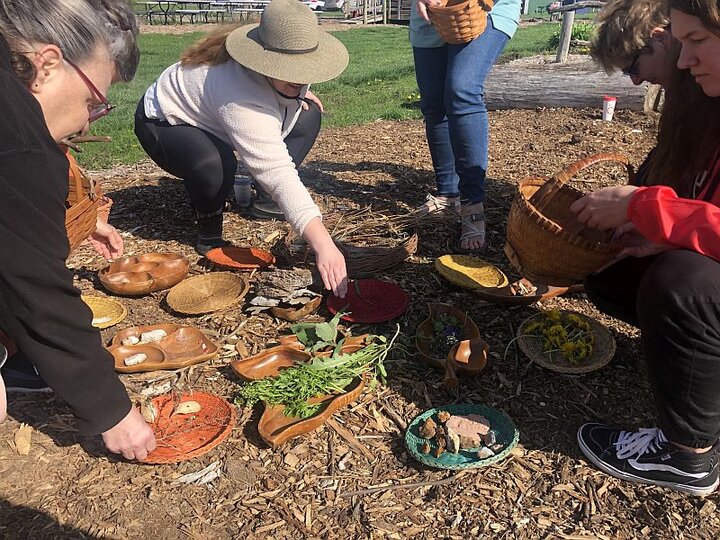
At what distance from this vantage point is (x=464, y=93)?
10.9 feet

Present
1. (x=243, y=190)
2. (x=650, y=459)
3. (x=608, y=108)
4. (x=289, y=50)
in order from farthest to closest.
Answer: (x=608, y=108)
(x=243, y=190)
(x=289, y=50)
(x=650, y=459)

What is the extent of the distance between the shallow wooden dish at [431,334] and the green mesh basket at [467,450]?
21 cm

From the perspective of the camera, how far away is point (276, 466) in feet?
6.88

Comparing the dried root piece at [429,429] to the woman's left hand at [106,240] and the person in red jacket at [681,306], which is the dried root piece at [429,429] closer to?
the person in red jacket at [681,306]

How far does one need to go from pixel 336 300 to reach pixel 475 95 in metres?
1.38

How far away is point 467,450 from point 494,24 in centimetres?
234

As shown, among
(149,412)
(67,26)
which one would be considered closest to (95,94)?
(67,26)

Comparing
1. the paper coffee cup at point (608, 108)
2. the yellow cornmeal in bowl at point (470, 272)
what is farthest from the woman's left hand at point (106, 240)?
the paper coffee cup at point (608, 108)

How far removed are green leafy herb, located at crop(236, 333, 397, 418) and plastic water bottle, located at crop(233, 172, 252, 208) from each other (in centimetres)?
208

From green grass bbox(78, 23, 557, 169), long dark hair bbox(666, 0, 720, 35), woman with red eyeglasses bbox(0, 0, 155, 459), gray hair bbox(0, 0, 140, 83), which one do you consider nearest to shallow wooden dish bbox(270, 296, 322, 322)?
woman with red eyeglasses bbox(0, 0, 155, 459)

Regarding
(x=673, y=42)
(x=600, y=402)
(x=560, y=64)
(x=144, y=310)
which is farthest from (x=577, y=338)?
(x=560, y=64)

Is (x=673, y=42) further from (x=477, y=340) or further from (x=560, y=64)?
(x=560, y=64)

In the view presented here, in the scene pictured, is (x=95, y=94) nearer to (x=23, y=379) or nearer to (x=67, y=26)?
(x=67, y=26)

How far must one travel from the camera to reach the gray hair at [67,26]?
154 centimetres
